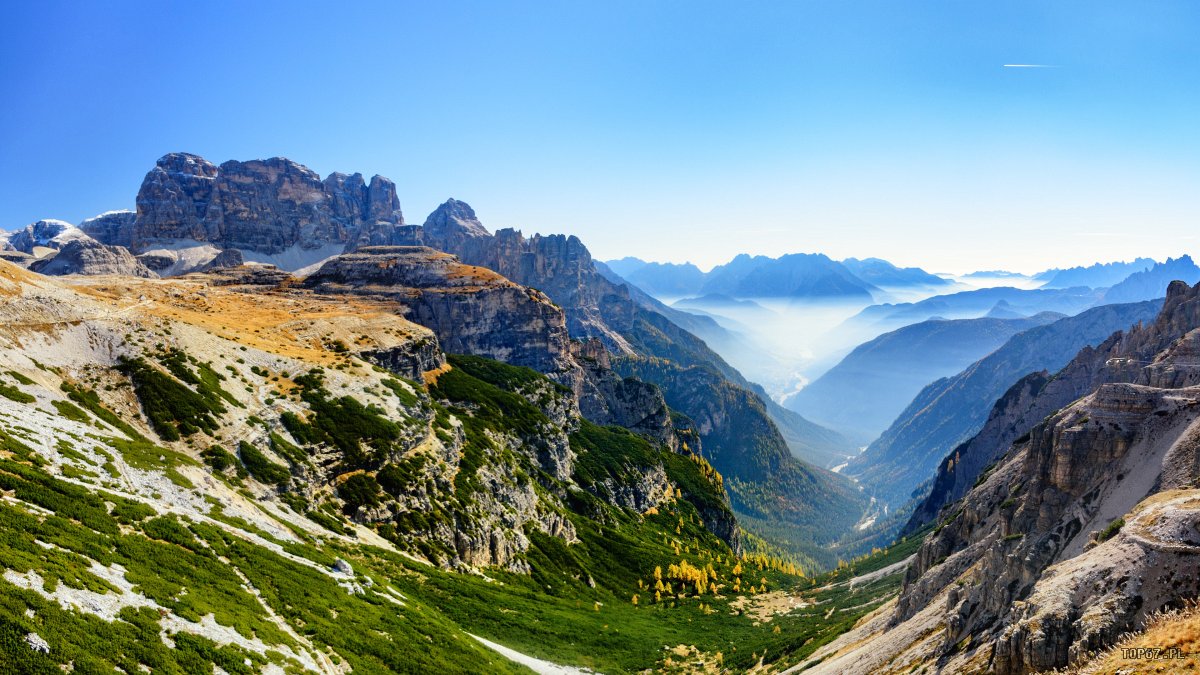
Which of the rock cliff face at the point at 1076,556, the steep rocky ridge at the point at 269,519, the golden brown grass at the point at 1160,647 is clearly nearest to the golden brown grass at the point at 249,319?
the steep rocky ridge at the point at 269,519

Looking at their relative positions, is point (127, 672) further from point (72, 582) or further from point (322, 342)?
point (322, 342)

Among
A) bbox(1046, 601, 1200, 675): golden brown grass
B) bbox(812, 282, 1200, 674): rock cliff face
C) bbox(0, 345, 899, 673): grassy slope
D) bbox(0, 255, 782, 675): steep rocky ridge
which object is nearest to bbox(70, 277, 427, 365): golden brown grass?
bbox(0, 255, 782, 675): steep rocky ridge

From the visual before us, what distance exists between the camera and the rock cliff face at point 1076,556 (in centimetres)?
3078

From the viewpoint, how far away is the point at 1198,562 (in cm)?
2966

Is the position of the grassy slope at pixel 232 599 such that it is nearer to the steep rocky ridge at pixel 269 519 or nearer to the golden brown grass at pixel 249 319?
the steep rocky ridge at pixel 269 519

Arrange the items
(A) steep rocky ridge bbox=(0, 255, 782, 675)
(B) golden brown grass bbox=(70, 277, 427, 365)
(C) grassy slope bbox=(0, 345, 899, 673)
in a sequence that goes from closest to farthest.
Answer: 1. (C) grassy slope bbox=(0, 345, 899, 673)
2. (A) steep rocky ridge bbox=(0, 255, 782, 675)
3. (B) golden brown grass bbox=(70, 277, 427, 365)

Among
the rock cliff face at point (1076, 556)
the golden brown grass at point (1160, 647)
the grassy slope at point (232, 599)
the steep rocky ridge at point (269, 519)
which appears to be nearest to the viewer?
the golden brown grass at point (1160, 647)

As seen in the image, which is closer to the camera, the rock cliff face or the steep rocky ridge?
the steep rocky ridge

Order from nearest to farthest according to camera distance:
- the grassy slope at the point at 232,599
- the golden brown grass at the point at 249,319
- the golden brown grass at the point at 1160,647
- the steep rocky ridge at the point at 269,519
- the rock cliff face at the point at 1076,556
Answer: the golden brown grass at the point at 1160,647 < the grassy slope at the point at 232,599 < the steep rocky ridge at the point at 269,519 < the rock cliff face at the point at 1076,556 < the golden brown grass at the point at 249,319

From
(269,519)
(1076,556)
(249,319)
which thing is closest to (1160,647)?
(1076,556)

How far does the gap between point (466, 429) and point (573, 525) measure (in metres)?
43.6

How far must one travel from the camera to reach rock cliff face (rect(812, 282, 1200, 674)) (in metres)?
30.8

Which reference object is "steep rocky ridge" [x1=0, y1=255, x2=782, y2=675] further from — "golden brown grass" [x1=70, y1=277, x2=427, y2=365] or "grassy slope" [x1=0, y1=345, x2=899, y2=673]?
"golden brown grass" [x1=70, y1=277, x2=427, y2=365]

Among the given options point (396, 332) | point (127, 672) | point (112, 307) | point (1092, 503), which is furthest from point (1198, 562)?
point (396, 332)
